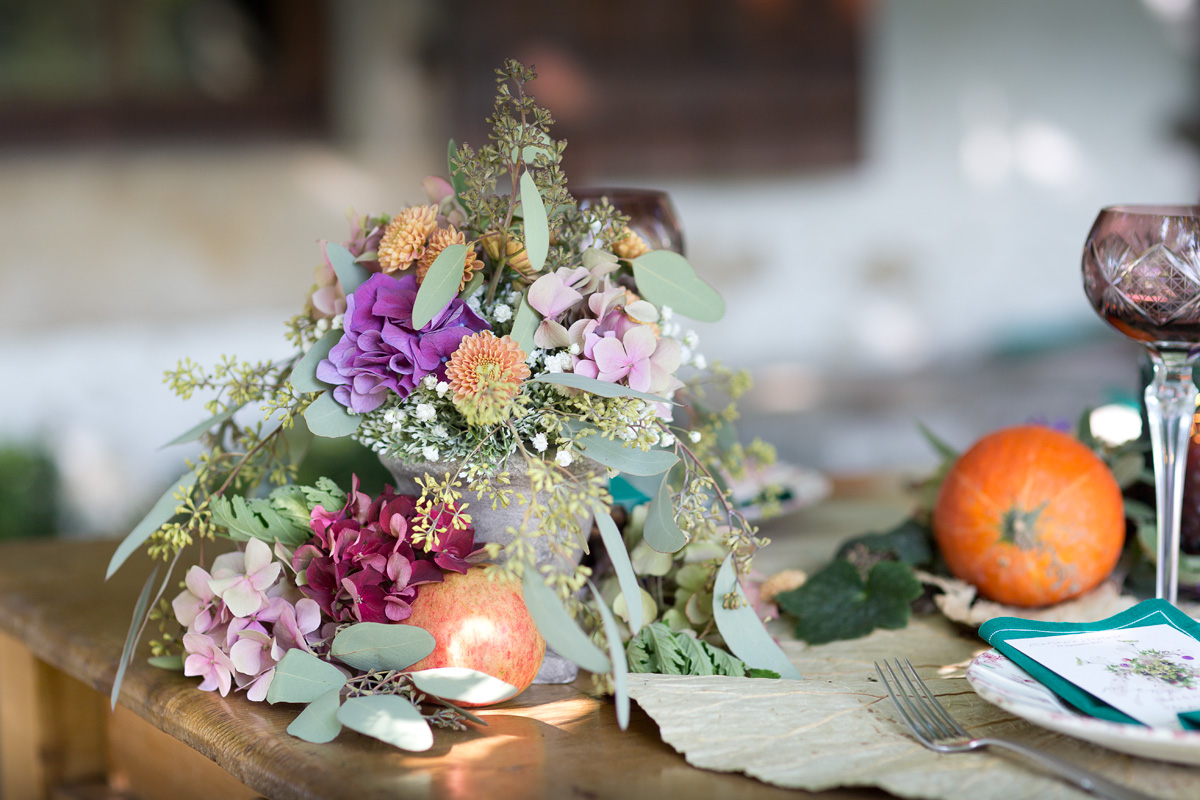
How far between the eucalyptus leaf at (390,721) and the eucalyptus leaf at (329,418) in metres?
0.17

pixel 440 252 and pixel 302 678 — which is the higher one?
pixel 440 252

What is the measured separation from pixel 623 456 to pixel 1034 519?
0.38m

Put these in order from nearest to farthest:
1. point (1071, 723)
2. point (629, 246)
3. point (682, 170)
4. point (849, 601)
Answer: point (1071, 723), point (629, 246), point (849, 601), point (682, 170)

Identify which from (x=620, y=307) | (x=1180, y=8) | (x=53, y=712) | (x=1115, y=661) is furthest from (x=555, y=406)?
(x=1180, y=8)

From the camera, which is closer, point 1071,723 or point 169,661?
point 1071,723

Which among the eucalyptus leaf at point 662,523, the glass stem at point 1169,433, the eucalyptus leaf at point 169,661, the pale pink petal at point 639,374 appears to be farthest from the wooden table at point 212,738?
the glass stem at point 1169,433

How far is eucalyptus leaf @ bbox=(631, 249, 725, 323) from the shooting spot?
700 millimetres

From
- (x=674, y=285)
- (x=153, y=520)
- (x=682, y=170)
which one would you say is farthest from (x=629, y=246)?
(x=682, y=170)

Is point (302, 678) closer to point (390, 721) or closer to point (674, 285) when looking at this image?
point (390, 721)

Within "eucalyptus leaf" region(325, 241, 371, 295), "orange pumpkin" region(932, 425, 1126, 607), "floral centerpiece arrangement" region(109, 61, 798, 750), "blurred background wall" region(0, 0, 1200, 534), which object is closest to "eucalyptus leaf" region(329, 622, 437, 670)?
"floral centerpiece arrangement" region(109, 61, 798, 750)

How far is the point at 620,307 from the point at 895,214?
3.68 m

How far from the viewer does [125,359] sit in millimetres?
3207

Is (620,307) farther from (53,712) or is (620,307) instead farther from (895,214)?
(895,214)

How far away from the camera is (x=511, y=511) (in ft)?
2.36
